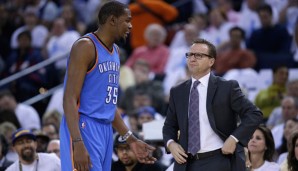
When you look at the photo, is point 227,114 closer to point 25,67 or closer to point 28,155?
point 28,155

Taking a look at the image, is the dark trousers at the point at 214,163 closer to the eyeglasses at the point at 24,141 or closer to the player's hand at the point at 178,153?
the player's hand at the point at 178,153

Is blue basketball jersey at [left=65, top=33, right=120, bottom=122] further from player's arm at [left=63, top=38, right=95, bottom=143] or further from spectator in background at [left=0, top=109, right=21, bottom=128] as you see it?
spectator in background at [left=0, top=109, right=21, bottom=128]

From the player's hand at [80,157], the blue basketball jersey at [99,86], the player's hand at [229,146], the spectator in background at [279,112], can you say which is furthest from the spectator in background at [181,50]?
the player's hand at [80,157]

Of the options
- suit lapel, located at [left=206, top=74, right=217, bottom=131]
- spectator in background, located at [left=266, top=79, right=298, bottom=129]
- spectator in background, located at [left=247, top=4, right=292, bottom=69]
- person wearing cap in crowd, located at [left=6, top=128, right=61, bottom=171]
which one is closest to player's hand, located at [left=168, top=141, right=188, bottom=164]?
suit lapel, located at [left=206, top=74, right=217, bottom=131]

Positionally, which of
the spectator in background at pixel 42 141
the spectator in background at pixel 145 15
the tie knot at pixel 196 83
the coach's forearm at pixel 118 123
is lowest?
the coach's forearm at pixel 118 123

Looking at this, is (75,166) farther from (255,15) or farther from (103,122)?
(255,15)

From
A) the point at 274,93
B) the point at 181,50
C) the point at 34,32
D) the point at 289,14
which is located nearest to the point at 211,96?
the point at 274,93

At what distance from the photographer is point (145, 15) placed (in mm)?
16344

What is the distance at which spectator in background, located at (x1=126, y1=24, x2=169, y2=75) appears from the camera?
15.1 m

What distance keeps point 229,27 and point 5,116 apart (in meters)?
5.05

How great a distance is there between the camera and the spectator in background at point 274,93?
40.1 ft

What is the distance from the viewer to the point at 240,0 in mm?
17641

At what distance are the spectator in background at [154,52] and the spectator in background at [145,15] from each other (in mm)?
996

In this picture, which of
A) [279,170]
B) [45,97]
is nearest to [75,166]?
[279,170]
